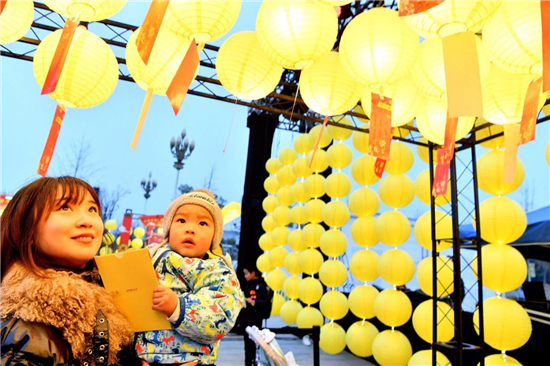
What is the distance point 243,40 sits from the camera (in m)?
2.76

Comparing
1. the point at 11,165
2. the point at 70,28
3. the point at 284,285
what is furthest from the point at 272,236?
the point at 11,165

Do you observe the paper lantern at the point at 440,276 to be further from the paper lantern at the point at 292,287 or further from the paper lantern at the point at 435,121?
the paper lantern at the point at 292,287

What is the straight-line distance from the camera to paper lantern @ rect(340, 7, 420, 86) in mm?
2254

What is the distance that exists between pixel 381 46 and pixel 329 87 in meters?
0.65

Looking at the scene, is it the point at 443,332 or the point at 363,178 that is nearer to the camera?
the point at 443,332

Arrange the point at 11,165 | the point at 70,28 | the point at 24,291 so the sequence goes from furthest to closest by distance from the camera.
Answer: the point at 11,165 < the point at 70,28 < the point at 24,291

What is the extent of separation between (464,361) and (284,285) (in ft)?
11.2

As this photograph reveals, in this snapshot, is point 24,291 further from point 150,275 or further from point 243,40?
point 243,40

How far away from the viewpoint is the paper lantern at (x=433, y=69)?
91.3 inches

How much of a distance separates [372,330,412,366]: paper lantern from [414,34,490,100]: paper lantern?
2836 millimetres

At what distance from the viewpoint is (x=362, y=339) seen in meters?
4.55

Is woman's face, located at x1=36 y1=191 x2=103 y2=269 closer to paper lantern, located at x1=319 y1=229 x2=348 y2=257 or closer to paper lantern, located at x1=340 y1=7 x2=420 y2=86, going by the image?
paper lantern, located at x1=340 y1=7 x2=420 y2=86

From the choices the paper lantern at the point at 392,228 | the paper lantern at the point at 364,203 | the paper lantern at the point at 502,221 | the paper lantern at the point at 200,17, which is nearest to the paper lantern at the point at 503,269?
the paper lantern at the point at 502,221

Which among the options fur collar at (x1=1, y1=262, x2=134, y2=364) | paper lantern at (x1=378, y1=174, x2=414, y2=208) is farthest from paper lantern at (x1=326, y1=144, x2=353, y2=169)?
fur collar at (x1=1, y1=262, x2=134, y2=364)
